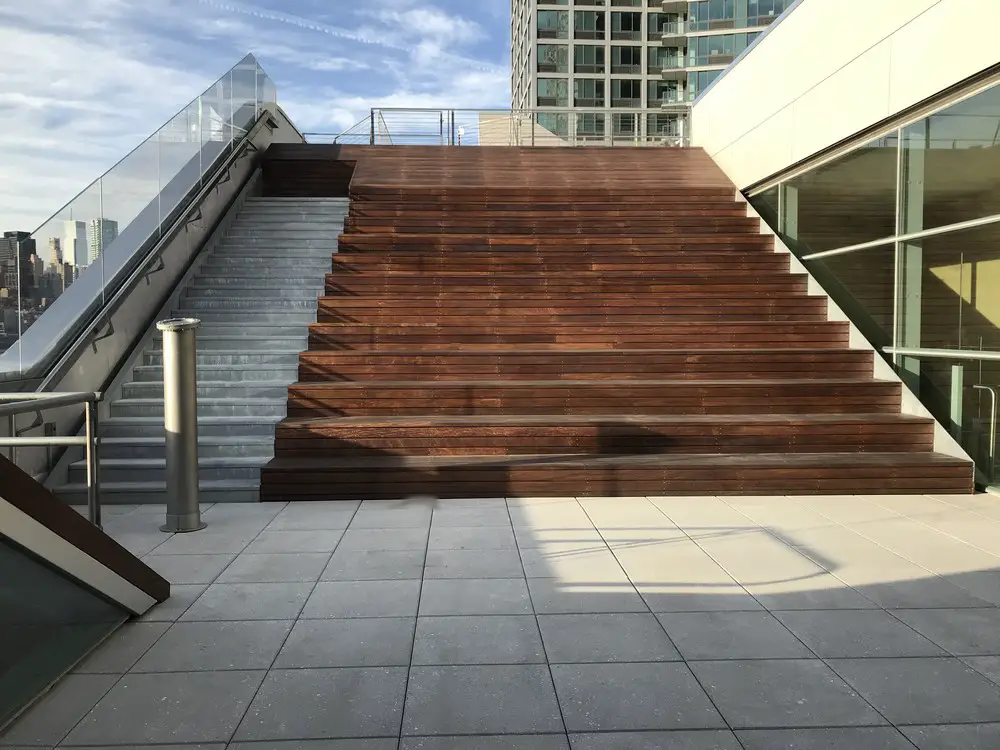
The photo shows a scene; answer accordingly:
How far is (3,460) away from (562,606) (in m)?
2.57

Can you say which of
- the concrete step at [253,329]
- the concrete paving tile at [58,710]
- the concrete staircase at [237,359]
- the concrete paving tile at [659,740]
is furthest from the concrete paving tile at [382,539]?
the concrete step at [253,329]

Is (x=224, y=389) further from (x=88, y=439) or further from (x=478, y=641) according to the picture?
(x=478, y=641)

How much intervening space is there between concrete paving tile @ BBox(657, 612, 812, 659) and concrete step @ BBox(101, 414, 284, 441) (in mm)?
4425

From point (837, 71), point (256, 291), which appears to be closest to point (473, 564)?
point (256, 291)

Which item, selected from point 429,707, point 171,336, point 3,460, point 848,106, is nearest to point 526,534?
point 429,707

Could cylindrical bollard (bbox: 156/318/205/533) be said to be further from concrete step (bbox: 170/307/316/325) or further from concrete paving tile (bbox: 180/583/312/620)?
concrete step (bbox: 170/307/316/325)

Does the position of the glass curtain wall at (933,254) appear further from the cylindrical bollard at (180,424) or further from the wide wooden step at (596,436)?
the cylindrical bollard at (180,424)

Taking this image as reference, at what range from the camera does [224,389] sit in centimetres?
769

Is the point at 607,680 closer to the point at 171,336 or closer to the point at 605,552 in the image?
the point at 605,552

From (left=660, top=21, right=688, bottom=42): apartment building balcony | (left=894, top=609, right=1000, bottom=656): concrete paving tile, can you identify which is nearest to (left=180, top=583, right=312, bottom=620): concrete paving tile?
(left=894, top=609, right=1000, bottom=656): concrete paving tile

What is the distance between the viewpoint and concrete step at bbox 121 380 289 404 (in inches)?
297

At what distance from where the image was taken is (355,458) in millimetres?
6707

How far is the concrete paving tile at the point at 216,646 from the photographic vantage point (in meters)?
3.28

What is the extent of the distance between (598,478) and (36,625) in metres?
4.32
